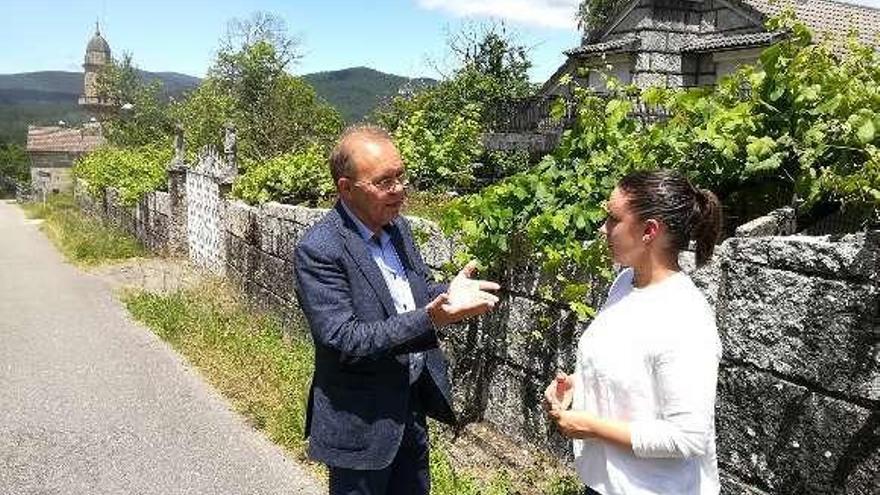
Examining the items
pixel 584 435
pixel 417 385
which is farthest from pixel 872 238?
pixel 417 385

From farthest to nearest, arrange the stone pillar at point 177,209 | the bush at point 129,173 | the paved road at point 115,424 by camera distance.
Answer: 1. the bush at point 129,173
2. the stone pillar at point 177,209
3. the paved road at point 115,424

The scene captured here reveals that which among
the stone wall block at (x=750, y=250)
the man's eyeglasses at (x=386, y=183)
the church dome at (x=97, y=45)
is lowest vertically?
the stone wall block at (x=750, y=250)

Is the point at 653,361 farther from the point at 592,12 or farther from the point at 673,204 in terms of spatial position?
the point at 592,12

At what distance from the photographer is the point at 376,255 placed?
2963mm

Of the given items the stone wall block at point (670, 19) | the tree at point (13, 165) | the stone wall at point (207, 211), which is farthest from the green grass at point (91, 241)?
the tree at point (13, 165)

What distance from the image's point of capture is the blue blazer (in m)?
2.64

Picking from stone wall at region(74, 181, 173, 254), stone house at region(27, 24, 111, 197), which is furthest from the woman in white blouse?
stone house at region(27, 24, 111, 197)

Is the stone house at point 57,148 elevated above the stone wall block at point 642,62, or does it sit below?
below

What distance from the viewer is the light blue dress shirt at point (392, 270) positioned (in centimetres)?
292

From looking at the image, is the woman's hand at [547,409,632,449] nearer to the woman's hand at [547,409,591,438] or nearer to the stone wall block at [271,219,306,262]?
the woman's hand at [547,409,591,438]

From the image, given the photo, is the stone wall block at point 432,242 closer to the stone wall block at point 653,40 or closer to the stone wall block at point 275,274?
the stone wall block at point 275,274

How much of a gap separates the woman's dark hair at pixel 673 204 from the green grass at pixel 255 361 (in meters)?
2.23

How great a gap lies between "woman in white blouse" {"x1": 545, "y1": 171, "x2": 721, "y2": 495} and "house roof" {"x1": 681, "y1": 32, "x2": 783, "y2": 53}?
52.3 feet

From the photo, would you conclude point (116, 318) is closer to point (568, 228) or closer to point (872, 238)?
point (568, 228)
